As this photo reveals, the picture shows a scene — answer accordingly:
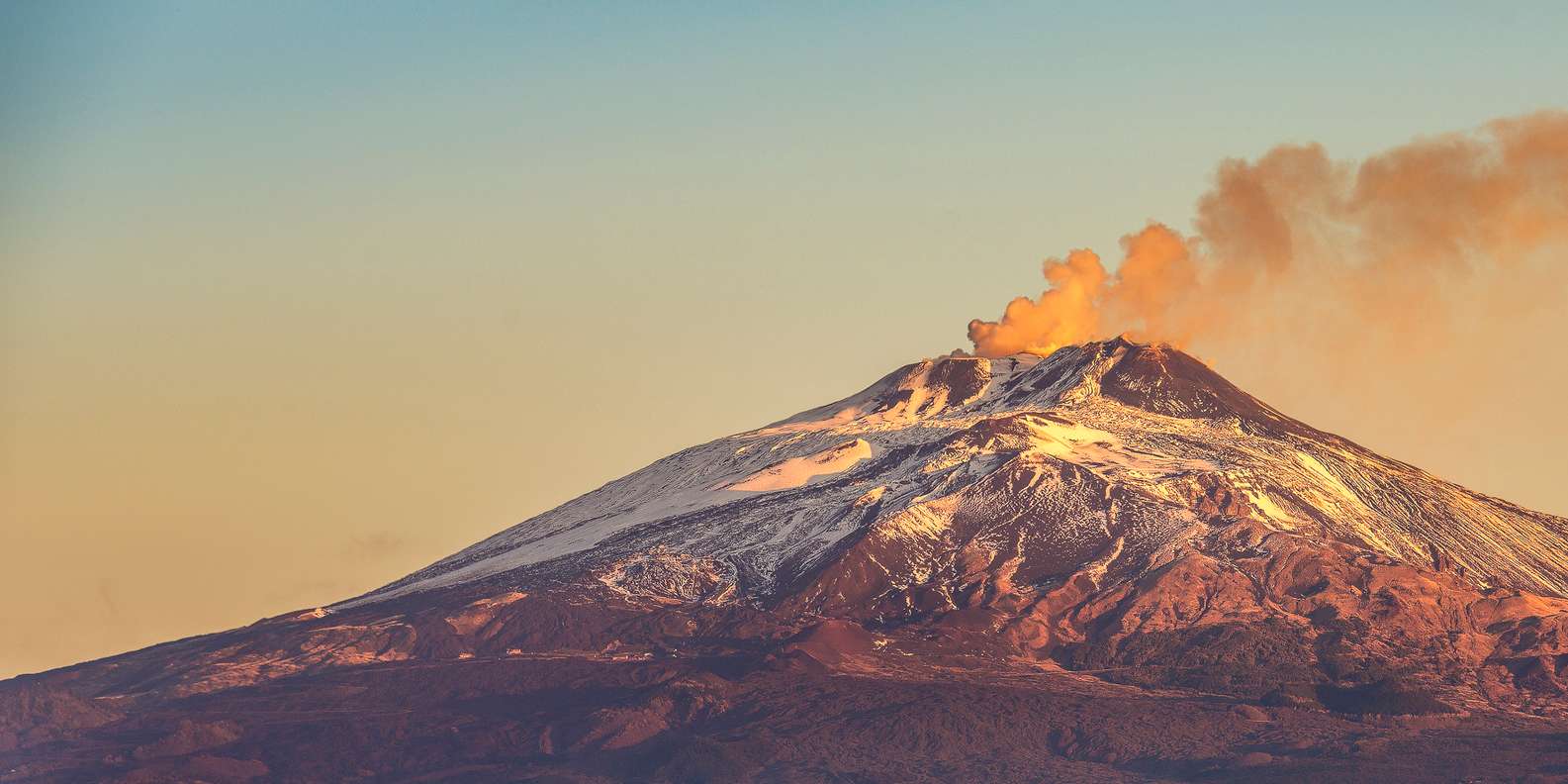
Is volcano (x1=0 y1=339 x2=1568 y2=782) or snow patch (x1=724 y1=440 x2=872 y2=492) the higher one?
snow patch (x1=724 y1=440 x2=872 y2=492)

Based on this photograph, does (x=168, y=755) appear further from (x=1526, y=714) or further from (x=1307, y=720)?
(x=1526, y=714)

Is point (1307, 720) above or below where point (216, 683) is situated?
below

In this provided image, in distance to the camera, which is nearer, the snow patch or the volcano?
the volcano

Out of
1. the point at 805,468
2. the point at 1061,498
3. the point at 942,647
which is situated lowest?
the point at 942,647

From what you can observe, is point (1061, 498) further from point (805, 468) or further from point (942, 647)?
point (805, 468)

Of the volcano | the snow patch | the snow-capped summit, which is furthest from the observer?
the snow patch

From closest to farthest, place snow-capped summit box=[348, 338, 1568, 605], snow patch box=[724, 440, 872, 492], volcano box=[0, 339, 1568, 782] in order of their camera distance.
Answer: volcano box=[0, 339, 1568, 782] → snow-capped summit box=[348, 338, 1568, 605] → snow patch box=[724, 440, 872, 492]

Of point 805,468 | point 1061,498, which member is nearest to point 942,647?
point 1061,498

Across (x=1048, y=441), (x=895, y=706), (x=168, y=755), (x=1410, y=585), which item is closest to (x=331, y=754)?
Answer: (x=168, y=755)
